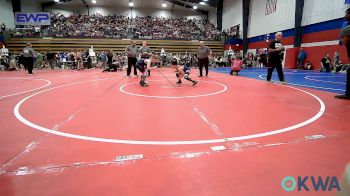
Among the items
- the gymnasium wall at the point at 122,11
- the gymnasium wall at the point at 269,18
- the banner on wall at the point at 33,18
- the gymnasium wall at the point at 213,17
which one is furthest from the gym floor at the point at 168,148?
the gymnasium wall at the point at 122,11

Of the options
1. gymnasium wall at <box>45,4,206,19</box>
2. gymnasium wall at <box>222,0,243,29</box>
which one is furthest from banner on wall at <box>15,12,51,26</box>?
gymnasium wall at <box>222,0,243,29</box>

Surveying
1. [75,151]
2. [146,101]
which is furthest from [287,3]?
[75,151]

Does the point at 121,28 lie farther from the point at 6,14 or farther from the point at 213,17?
the point at 213,17

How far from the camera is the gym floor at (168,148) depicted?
1959 mm

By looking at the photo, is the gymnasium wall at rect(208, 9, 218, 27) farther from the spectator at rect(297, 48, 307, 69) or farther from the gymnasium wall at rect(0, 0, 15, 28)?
the gymnasium wall at rect(0, 0, 15, 28)

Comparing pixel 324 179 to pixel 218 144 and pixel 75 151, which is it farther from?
pixel 75 151

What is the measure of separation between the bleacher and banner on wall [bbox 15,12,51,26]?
6.02 feet

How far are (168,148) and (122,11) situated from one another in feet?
116

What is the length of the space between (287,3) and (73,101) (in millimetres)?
19643

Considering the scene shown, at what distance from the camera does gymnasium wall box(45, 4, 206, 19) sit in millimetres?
32562

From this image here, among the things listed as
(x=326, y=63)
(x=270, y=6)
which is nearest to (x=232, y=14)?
(x=270, y=6)

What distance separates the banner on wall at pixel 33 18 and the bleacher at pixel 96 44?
1835mm

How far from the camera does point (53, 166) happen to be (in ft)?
7.43

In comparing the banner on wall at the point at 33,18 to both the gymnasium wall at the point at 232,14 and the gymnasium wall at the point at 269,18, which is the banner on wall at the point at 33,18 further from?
the gymnasium wall at the point at 269,18
